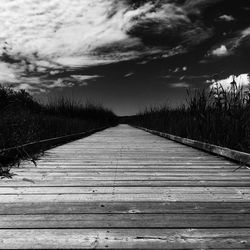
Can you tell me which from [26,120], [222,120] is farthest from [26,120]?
[222,120]

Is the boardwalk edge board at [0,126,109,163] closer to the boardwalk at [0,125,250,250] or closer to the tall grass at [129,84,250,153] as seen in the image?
the boardwalk at [0,125,250,250]

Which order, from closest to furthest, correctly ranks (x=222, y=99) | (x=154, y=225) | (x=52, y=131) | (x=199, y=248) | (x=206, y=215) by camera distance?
(x=199, y=248) < (x=154, y=225) < (x=206, y=215) < (x=222, y=99) < (x=52, y=131)

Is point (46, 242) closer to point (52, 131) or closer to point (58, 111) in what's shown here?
point (52, 131)

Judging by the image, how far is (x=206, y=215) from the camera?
6.37 feet

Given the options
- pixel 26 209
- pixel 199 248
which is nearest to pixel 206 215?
pixel 199 248

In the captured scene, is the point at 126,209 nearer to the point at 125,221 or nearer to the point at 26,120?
the point at 125,221

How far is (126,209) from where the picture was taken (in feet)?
6.82

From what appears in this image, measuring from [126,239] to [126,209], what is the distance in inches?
19.9

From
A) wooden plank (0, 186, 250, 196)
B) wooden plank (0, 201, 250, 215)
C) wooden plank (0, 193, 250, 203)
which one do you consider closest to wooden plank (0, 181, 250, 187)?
wooden plank (0, 186, 250, 196)

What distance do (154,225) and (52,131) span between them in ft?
22.2

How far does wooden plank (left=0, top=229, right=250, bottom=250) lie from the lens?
4.89 ft

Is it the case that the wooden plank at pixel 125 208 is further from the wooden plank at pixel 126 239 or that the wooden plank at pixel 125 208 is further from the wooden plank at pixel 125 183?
the wooden plank at pixel 125 183

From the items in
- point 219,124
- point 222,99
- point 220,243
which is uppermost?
point 222,99

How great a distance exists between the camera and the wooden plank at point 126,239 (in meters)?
1.49
